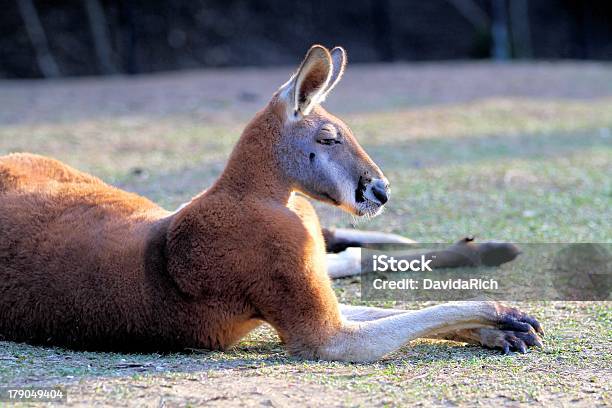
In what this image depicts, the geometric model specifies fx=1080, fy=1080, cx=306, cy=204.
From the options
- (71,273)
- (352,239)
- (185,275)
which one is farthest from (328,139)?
(352,239)

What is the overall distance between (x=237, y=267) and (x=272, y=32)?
539 inches

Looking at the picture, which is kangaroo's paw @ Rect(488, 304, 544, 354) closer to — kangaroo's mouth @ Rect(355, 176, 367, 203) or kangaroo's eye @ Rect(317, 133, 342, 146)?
kangaroo's mouth @ Rect(355, 176, 367, 203)

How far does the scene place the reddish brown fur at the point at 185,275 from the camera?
419 cm

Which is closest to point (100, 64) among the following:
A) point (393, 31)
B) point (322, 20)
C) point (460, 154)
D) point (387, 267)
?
point (322, 20)

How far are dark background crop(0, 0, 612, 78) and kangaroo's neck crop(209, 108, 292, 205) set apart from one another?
451 inches

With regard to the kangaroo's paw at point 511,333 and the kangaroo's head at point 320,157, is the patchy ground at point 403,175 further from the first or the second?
the kangaroo's head at point 320,157

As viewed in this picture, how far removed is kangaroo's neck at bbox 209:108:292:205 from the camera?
4387mm

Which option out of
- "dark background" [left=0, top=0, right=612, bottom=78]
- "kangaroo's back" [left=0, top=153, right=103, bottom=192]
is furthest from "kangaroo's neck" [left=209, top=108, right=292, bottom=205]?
"dark background" [left=0, top=0, right=612, bottom=78]

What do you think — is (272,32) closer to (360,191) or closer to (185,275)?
(360,191)

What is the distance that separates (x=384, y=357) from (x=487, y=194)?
3846 mm

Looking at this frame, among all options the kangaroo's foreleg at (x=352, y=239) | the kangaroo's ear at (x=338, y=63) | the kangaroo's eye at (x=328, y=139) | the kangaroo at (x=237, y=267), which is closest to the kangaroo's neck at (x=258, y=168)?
the kangaroo at (x=237, y=267)

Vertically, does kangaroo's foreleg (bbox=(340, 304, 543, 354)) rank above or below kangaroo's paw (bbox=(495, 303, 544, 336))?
below

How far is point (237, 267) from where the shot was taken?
13.8 ft

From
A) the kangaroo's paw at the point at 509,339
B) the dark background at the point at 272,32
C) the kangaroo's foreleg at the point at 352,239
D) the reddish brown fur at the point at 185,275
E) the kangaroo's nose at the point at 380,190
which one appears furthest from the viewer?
the dark background at the point at 272,32
